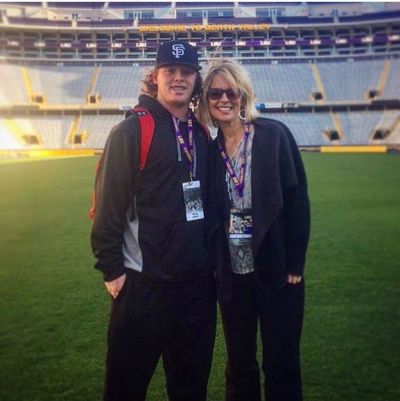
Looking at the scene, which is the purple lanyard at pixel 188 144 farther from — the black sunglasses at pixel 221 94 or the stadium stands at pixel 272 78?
the stadium stands at pixel 272 78

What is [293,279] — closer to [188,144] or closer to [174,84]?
[188,144]

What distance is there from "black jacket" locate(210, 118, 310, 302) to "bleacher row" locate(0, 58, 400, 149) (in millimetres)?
33265

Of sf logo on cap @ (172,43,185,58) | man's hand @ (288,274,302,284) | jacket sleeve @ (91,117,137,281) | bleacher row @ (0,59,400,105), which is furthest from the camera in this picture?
bleacher row @ (0,59,400,105)

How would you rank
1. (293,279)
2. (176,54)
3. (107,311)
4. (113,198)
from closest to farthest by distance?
(113,198) → (176,54) → (293,279) → (107,311)

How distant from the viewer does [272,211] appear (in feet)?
8.58

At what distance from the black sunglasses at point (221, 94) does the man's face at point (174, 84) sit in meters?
0.15

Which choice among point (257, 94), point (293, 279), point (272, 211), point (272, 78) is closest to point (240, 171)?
point (272, 211)

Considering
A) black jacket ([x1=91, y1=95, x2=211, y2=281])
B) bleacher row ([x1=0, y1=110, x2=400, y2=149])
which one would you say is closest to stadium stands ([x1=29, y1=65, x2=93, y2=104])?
bleacher row ([x1=0, y1=110, x2=400, y2=149])

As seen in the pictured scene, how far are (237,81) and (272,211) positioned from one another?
31.2 inches

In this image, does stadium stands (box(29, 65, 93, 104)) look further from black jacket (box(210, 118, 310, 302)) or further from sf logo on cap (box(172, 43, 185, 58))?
black jacket (box(210, 118, 310, 302))

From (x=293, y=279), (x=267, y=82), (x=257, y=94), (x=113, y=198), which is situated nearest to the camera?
(x=113, y=198)

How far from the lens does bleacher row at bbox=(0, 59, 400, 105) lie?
3841cm

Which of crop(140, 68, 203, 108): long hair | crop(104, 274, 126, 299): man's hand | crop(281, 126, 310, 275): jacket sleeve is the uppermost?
crop(140, 68, 203, 108): long hair

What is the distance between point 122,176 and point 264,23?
25.3 m
